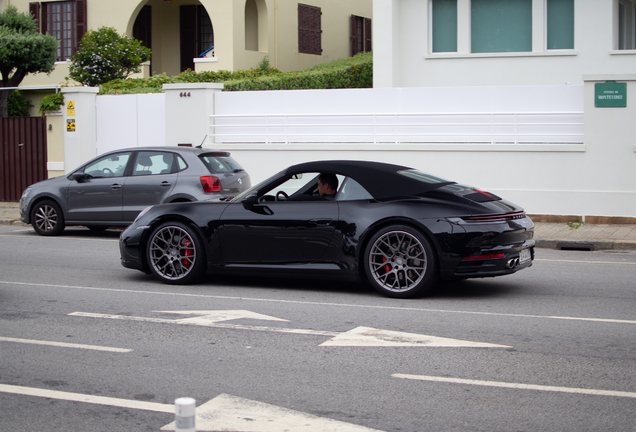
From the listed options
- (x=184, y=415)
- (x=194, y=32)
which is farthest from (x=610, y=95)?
(x=194, y=32)

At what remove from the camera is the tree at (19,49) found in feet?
72.3

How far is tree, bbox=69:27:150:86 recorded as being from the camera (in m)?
22.7

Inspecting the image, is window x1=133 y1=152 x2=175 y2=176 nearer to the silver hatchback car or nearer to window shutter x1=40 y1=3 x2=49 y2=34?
the silver hatchback car

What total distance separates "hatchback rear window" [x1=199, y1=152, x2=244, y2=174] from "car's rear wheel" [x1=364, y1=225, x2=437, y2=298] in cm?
563

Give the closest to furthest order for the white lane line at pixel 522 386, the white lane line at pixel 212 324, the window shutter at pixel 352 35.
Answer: the white lane line at pixel 522 386 → the white lane line at pixel 212 324 → the window shutter at pixel 352 35

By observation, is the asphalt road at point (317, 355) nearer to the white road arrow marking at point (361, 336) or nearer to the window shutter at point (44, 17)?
the white road arrow marking at point (361, 336)

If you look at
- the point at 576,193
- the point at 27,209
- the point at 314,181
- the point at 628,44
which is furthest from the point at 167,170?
the point at 628,44

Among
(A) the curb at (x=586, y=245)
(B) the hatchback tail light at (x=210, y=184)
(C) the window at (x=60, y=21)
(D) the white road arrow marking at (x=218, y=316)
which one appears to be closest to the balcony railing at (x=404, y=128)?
(A) the curb at (x=586, y=245)

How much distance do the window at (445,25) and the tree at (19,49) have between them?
11571mm

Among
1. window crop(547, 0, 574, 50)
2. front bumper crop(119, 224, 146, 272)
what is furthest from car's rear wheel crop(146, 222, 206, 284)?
window crop(547, 0, 574, 50)

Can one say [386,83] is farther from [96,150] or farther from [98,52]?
[98,52]

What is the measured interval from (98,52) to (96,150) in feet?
17.1

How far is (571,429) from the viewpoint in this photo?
4.34 m

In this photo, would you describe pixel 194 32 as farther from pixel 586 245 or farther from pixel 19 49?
pixel 586 245
